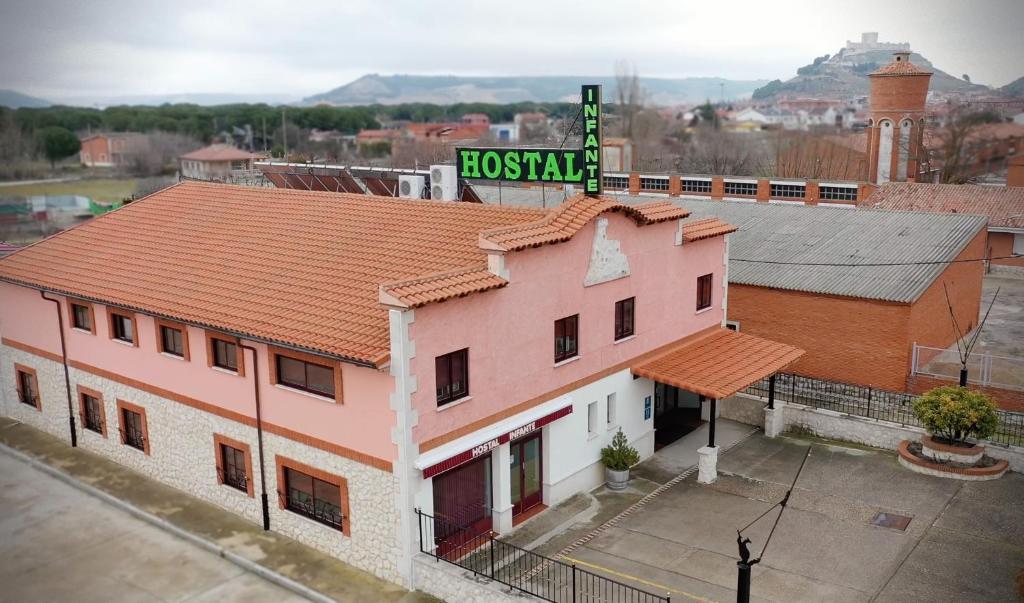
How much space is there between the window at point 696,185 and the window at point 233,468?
3955 centimetres

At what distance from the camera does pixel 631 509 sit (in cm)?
2097

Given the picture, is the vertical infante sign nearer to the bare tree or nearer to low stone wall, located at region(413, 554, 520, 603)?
low stone wall, located at region(413, 554, 520, 603)

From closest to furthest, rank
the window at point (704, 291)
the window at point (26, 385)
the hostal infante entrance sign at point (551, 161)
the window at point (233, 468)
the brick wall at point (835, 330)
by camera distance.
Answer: the window at point (233, 468) < the hostal infante entrance sign at point (551, 161) < the window at point (704, 291) < the window at point (26, 385) < the brick wall at point (835, 330)

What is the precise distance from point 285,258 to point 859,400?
18.9 m

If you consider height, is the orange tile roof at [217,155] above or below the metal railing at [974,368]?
above

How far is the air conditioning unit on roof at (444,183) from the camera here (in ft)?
83.5

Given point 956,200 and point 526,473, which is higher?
point 956,200

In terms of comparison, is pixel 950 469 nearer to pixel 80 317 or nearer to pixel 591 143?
pixel 591 143

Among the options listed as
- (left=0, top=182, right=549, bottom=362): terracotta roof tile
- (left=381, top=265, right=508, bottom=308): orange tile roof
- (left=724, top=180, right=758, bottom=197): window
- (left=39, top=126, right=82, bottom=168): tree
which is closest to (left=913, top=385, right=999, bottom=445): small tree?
(left=0, top=182, right=549, bottom=362): terracotta roof tile

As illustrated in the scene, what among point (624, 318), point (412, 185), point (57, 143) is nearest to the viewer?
point (624, 318)

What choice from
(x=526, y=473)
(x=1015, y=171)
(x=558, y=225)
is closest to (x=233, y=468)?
(x=526, y=473)

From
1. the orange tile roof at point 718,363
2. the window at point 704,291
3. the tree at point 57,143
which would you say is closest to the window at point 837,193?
the window at point 704,291

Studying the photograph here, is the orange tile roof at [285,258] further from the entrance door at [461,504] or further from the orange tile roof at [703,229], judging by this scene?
the entrance door at [461,504]

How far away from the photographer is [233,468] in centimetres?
2103
